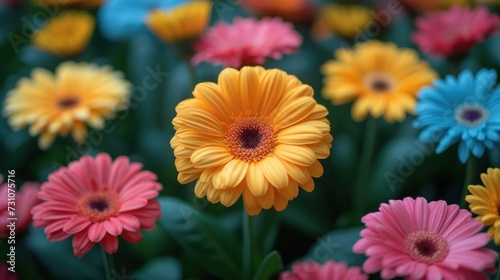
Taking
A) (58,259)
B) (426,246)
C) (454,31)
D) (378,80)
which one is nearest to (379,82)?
(378,80)

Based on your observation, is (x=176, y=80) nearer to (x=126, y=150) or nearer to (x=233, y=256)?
(x=126, y=150)

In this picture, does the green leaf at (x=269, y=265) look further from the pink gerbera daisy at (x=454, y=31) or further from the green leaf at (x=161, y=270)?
the pink gerbera daisy at (x=454, y=31)

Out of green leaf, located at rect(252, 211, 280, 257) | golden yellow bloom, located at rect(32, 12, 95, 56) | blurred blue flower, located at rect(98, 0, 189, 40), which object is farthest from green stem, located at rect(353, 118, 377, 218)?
golden yellow bloom, located at rect(32, 12, 95, 56)

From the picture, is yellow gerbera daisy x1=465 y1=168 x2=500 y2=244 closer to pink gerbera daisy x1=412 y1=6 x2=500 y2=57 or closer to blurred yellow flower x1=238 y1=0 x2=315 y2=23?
pink gerbera daisy x1=412 y1=6 x2=500 y2=57

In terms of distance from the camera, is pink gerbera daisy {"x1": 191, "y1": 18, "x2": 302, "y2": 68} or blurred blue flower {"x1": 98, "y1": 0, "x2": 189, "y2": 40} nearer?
pink gerbera daisy {"x1": 191, "y1": 18, "x2": 302, "y2": 68}

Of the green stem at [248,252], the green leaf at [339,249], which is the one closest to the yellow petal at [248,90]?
the green stem at [248,252]
